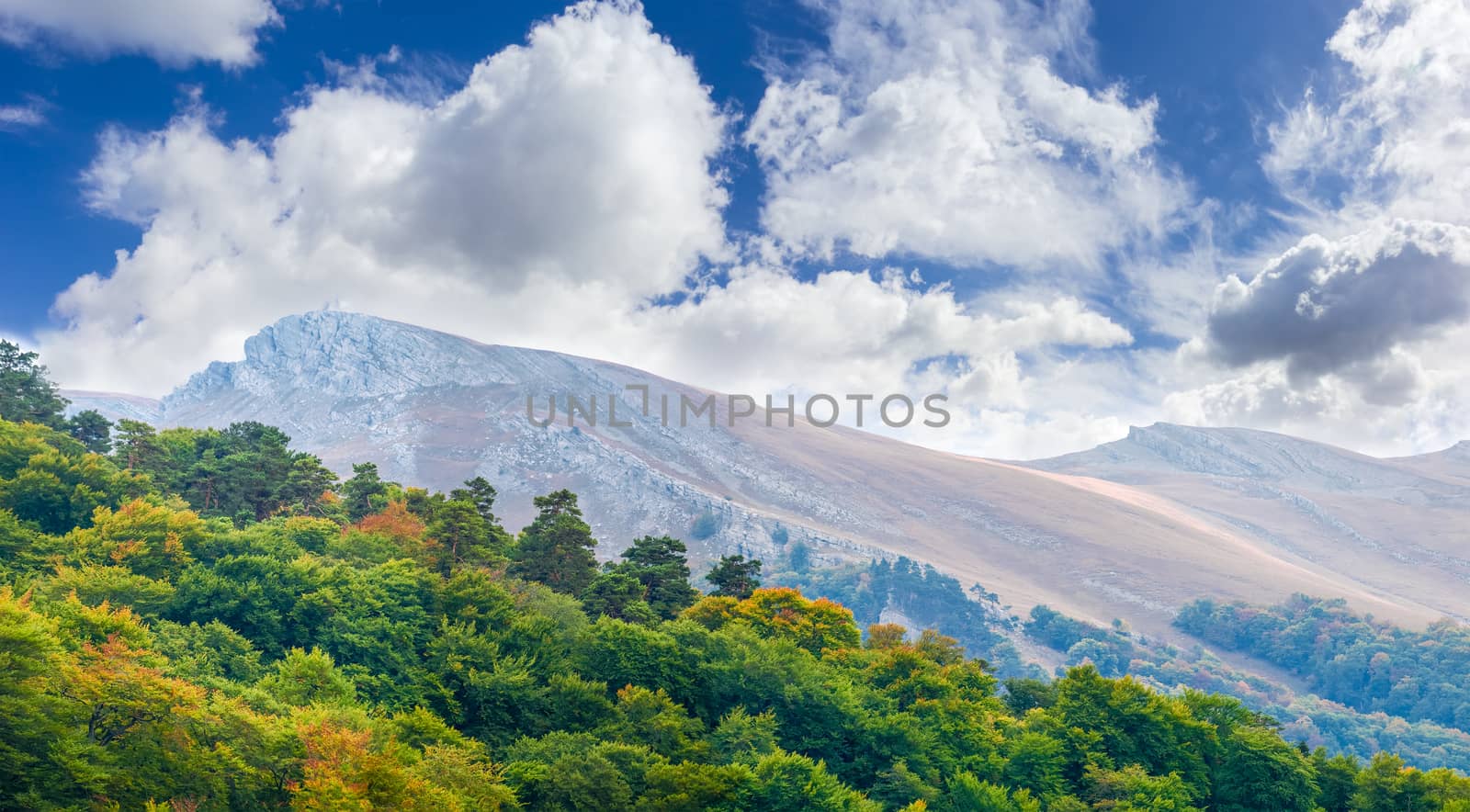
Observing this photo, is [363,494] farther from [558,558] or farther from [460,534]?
[558,558]

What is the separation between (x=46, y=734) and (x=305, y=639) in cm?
2066

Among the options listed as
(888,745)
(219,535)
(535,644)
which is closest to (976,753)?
(888,745)

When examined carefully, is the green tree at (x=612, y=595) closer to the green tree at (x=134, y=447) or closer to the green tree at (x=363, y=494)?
the green tree at (x=363, y=494)

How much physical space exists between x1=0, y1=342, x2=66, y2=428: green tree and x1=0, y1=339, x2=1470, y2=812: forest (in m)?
14.5

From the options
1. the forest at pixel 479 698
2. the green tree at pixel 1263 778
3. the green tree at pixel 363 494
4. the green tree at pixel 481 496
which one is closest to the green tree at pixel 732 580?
the forest at pixel 479 698

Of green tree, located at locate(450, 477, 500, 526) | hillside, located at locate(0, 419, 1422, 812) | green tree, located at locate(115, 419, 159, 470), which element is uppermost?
green tree, located at locate(115, 419, 159, 470)

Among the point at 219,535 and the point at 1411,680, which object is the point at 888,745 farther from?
the point at 1411,680

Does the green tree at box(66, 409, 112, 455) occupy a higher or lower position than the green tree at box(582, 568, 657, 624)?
higher

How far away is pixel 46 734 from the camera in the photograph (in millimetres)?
31938

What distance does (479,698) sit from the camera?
49.1 meters

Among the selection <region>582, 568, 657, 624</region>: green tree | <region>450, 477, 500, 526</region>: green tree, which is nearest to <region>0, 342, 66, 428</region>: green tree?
<region>450, 477, 500, 526</region>: green tree

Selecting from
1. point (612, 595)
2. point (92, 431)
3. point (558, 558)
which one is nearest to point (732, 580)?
point (612, 595)

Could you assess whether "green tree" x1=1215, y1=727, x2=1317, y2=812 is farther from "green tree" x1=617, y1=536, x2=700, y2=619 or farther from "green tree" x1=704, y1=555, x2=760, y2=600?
"green tree" x1=617, y1=536, x2=700, y2=619

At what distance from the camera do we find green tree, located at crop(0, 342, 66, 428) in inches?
3258
